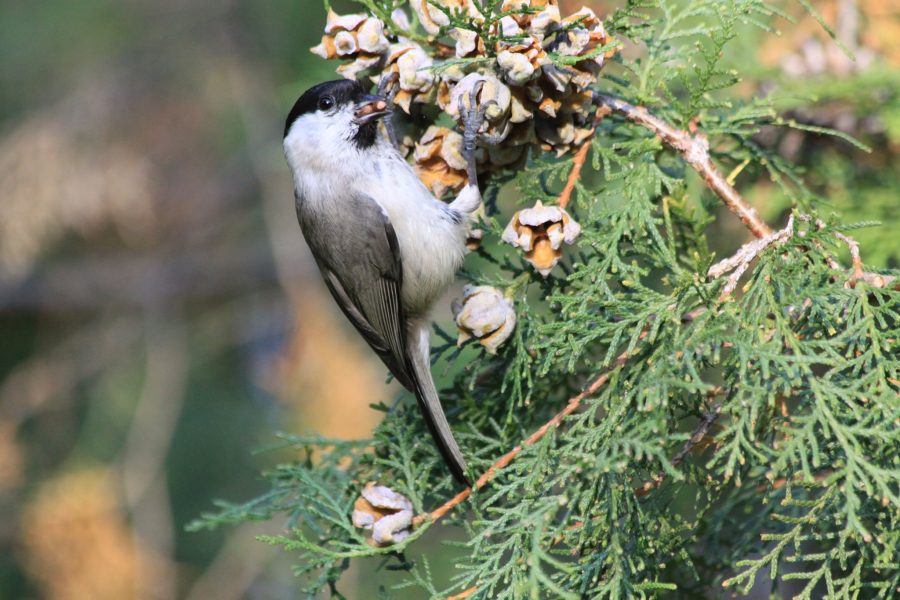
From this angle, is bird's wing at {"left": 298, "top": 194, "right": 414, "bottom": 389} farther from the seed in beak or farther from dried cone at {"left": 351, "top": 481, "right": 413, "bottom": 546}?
dried cone at {"left": 351, "top": 481, "right": 413, "bottom": 546}

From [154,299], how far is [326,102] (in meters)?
2.87

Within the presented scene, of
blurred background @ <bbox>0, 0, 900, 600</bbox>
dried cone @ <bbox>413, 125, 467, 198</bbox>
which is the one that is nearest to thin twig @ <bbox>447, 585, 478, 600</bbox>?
dried cone @ <bbox>413, 125, 467, 198</bbox>

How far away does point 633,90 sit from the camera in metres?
1.53

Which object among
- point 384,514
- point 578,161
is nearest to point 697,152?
point 578,161

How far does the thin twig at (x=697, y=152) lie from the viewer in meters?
1.45

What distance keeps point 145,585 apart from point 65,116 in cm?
224

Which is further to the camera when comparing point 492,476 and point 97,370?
point 97,370

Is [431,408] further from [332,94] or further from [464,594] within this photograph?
[332,94]

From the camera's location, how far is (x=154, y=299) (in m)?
4.56

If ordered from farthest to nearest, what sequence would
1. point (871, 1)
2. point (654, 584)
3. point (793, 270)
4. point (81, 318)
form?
1. point (81, 318)
2. point (871, 1)
3. point (793, 270)
4. point (654, 584)

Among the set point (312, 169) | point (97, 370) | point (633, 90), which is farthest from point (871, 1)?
point (97, 370)

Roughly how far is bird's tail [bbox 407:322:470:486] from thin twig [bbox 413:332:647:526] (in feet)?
0.13

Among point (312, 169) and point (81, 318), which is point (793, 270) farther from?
point (81, 318)

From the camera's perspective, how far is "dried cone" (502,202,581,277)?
1408 millimetres
